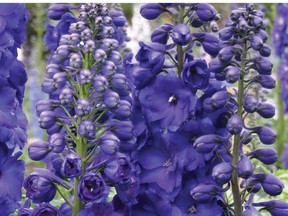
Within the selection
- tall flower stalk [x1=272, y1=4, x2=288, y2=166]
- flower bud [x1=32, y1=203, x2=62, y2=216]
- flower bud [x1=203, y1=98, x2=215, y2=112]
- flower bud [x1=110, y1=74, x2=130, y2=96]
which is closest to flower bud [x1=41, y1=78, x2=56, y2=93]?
flower bud [x1=110, y1=74, x2=130, y2=96]

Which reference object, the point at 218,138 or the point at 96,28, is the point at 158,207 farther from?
the point at 96,28

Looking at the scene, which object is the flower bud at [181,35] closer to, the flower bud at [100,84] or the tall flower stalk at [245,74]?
the tall flower stalk at [245,74]

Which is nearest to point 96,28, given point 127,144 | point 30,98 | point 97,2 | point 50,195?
point 97,2

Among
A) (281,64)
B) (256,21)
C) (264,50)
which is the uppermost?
(256,21)

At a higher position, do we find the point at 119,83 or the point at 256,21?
the point at 256,21

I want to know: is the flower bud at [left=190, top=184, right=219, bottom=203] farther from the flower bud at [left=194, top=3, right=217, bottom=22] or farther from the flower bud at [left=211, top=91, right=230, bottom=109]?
the flower bud at [left=194, top=3, right=217, bottom=22]

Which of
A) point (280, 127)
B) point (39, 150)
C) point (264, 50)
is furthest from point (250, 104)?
point (280, 127)

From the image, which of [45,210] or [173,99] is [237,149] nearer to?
[173,99]
